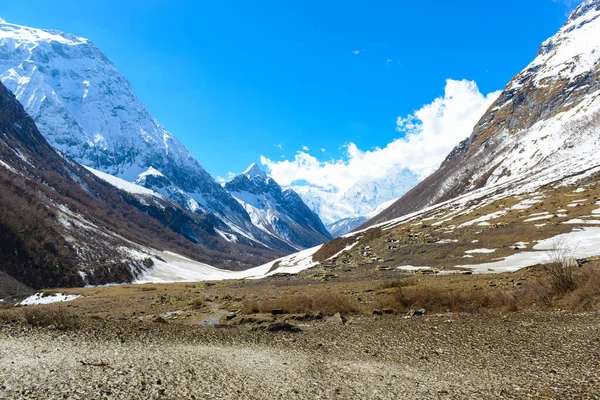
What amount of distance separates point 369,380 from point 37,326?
57.1 ft

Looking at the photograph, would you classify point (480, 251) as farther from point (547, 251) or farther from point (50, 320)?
point (50, 320)

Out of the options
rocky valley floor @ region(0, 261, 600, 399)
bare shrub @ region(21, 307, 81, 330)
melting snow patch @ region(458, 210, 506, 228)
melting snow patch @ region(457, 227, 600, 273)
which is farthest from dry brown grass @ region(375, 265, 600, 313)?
melting snow patch @ region(458, 210, 506, 228)

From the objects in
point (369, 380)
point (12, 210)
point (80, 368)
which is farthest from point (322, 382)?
→ point (12, 210)

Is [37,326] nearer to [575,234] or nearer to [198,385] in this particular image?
[198,385]

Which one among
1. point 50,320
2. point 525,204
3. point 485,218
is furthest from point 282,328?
point 525,204

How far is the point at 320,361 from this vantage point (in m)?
16.2

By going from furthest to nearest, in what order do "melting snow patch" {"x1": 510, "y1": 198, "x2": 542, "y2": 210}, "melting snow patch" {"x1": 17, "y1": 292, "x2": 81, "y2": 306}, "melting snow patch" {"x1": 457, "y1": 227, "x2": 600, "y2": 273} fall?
"melting snow patch" {"x1": 510, "y1": 198, "x2": 542, "y2": 210} → "melting snow patch" {"x1": 17, "y1": 292, "x2": 81, "y2": 306} → "melting snow patch" {"x1": 457, "y1": 227, "x2": 600, "y2": 273}

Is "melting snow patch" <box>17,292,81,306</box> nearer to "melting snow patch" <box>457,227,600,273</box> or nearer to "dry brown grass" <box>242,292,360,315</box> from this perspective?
"dry brown grass" <box>242,292,360,315</box>

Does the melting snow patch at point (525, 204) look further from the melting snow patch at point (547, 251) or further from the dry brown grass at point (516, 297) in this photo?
the dry brown grass at point (516, 297)

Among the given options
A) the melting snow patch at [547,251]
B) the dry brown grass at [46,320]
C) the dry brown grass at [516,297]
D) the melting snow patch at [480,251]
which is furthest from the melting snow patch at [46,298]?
A: the melting snow patch at [547,251]

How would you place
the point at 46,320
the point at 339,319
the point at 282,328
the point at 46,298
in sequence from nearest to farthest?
the point at 46,320 < the point at 282,328 < the point at 339,319 < the point at 46,298

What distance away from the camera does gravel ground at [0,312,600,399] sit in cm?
1195

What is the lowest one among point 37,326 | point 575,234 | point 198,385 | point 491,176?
point 575,234

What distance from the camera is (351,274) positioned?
194 feet
